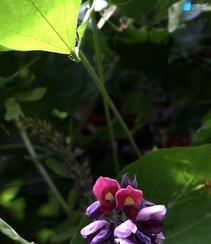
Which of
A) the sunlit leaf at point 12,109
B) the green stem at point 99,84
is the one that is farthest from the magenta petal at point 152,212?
the sunlit leaf at point 12,109

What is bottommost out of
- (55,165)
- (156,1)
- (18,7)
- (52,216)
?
(52,216)

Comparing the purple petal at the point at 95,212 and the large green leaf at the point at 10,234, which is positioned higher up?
the large green leaf at the point at 10,234

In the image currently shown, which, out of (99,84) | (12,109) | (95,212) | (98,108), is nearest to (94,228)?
(95,212)

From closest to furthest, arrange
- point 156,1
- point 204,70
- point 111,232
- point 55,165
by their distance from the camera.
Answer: point 111,232 → point 156,1 → point 55,165 → point 204,70

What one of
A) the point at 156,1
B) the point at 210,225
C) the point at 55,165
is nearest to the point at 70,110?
the point at 55,165

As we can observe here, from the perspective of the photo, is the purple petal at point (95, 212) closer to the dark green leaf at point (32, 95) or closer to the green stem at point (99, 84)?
the green stem at point (99, 84)

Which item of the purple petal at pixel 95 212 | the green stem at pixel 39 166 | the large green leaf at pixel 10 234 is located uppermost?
the large green leaf at pixel 10 234

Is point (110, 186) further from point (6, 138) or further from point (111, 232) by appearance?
point (6, 138)
